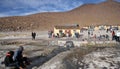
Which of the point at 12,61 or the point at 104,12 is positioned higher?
the point at 104,12

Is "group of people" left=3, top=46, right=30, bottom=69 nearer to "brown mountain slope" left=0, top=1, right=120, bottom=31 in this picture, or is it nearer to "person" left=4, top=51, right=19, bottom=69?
"person" left=4, top=51, right=19, bottom=69

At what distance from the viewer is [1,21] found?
368ft

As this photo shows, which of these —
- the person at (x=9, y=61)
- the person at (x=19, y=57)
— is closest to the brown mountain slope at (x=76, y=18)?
the person at (x=19, y=57)

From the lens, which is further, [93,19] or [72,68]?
[93,19]

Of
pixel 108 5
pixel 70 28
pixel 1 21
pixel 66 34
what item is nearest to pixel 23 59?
pixel 66 34

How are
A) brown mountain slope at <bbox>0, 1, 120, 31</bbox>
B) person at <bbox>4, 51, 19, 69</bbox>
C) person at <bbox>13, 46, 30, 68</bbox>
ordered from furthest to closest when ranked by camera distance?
brown mountain slope at <bbox>0, 1, 120, 31</bbox>
person at <bbox>13, 46, 30, 68</bbox>
person at <bbox>4, 51, 19, 69</bbox>

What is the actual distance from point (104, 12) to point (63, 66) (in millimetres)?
122399

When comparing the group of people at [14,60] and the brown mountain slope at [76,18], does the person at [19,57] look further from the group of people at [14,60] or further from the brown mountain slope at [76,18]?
the brown mountain slope at [76,18]

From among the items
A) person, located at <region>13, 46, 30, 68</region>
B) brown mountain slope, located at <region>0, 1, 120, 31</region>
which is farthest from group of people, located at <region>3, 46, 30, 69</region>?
brown mountain slope, located at <region>0, 1, 120, 31</region>

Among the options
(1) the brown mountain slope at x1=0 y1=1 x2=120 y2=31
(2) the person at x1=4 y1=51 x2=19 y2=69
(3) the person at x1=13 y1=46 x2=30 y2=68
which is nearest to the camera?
(2) the person at x1=4 y1=51 x2=19 y2=69

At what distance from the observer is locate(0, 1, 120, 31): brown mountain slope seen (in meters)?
109

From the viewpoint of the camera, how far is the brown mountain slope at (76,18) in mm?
109188

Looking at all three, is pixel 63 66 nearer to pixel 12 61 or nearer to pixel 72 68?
pixel 72 68

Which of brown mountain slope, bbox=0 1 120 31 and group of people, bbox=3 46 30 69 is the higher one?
brown mountain slope, bbox=0 1 120 31
